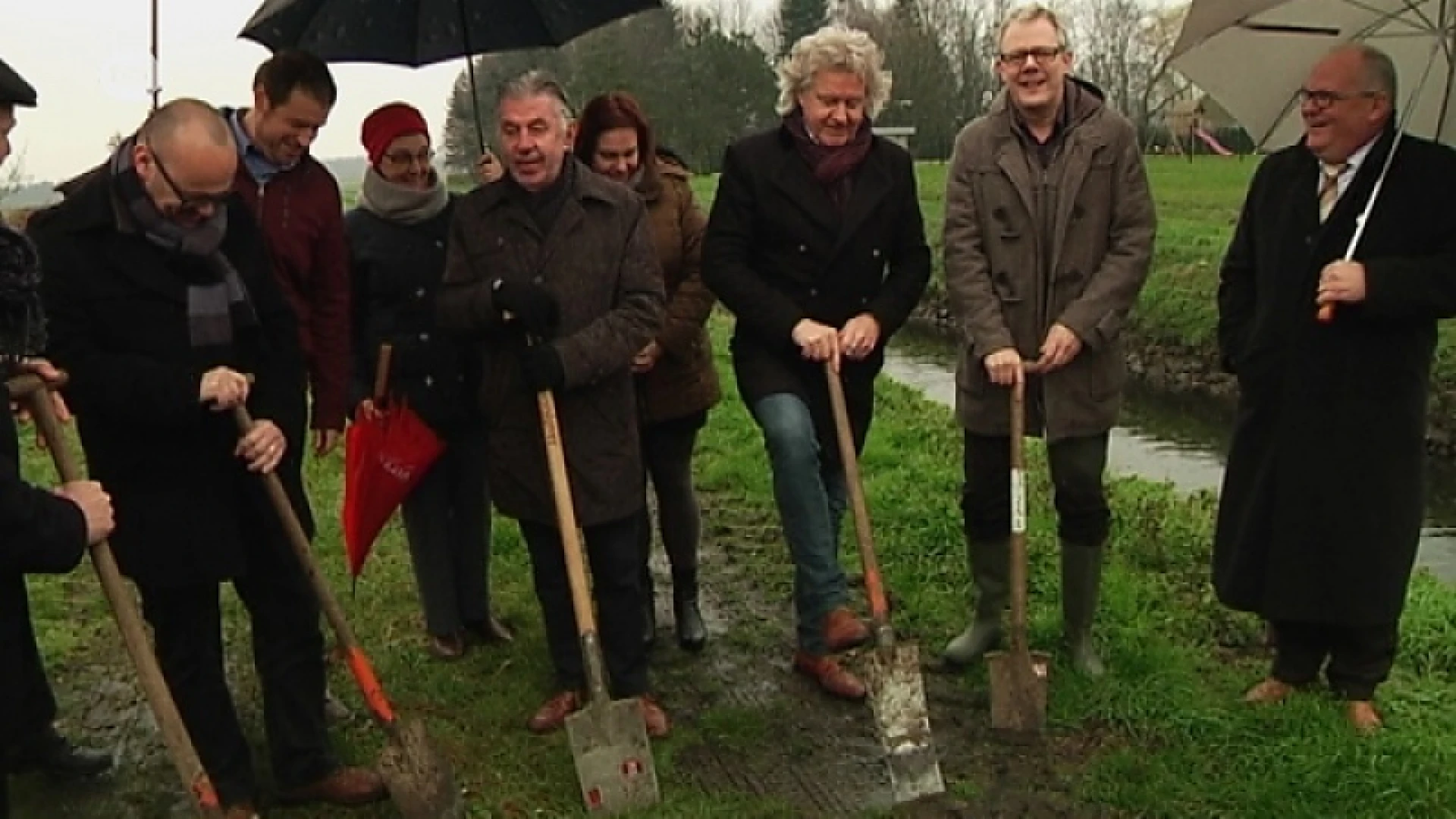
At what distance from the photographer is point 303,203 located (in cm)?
440

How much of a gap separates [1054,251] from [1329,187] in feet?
2.78

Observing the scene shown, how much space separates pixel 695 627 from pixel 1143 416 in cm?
948

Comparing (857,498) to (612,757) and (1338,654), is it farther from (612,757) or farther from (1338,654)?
(1338,654)

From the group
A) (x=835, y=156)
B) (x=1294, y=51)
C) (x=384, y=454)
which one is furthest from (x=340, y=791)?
(x=1294, y=51)

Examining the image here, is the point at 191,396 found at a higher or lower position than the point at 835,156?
lower

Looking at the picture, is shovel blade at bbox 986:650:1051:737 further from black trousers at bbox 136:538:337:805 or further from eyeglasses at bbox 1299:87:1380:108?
black trousers at bbox 136:538:337:805

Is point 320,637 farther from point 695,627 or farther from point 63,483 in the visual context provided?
point 695,627

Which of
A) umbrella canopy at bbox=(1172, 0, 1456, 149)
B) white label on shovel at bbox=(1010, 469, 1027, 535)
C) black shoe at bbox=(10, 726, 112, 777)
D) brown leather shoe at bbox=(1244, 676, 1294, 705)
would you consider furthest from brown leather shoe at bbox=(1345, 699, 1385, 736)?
black shoe at bbox=(10, 726, 112, 777)

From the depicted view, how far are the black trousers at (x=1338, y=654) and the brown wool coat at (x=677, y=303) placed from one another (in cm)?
216

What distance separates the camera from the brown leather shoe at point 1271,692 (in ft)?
14.7

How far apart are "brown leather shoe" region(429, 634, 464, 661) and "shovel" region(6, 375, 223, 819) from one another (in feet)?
6.64

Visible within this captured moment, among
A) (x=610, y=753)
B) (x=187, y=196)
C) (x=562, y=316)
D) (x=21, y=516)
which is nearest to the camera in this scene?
(x=21, y=516)

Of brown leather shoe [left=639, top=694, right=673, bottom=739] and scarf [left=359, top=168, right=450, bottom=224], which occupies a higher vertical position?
scarf [left=359, top=168, right=450, bottom=224]

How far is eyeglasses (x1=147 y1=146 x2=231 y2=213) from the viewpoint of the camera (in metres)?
3.41
